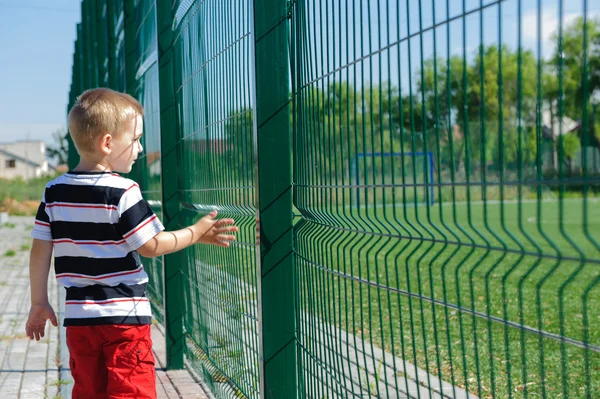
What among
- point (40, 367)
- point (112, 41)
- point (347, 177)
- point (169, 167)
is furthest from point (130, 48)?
point (347, 177)

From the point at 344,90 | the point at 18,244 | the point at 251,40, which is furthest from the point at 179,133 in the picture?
the point at 18,244

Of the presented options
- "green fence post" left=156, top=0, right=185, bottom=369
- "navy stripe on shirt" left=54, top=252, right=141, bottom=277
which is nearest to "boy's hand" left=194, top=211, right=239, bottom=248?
"navy stripe on shirt" left=54, top=252, right=141, bottom=277

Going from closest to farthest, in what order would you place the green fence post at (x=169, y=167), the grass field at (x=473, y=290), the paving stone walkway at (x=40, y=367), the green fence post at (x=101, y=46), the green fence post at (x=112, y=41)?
the grass field at (x=473, y=290), the paving stone walkway at (x=40, y=367), the green fence post at (x=169, y=167), the green fence post at (x=112, y=41), the green fence post at (x=101, y=46)

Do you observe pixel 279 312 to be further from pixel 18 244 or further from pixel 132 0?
pixel 18 244

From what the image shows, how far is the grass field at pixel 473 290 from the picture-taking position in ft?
5.29

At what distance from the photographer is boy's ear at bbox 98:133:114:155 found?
2.98 meters

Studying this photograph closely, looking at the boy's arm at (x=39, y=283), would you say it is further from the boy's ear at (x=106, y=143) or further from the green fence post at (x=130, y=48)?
the green fence post at (x=130, y=48)

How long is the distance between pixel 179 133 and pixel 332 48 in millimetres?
2850

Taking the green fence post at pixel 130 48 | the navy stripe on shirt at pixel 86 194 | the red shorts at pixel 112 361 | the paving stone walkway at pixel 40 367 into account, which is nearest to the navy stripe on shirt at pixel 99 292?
the red shorts at pixel 112 361

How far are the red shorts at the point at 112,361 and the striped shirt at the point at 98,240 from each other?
0.16ft

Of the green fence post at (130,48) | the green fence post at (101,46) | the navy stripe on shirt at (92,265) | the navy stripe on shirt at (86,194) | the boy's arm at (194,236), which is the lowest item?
the navy stripe on shirt at (92,265)

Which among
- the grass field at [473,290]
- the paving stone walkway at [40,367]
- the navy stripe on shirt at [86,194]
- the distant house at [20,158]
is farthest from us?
the distant house at [20,158]

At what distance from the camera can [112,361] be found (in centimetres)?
297

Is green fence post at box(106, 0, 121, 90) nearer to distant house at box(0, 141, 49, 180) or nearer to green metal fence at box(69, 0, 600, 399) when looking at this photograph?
green metal fence at box(69, 0, 600, 399)
